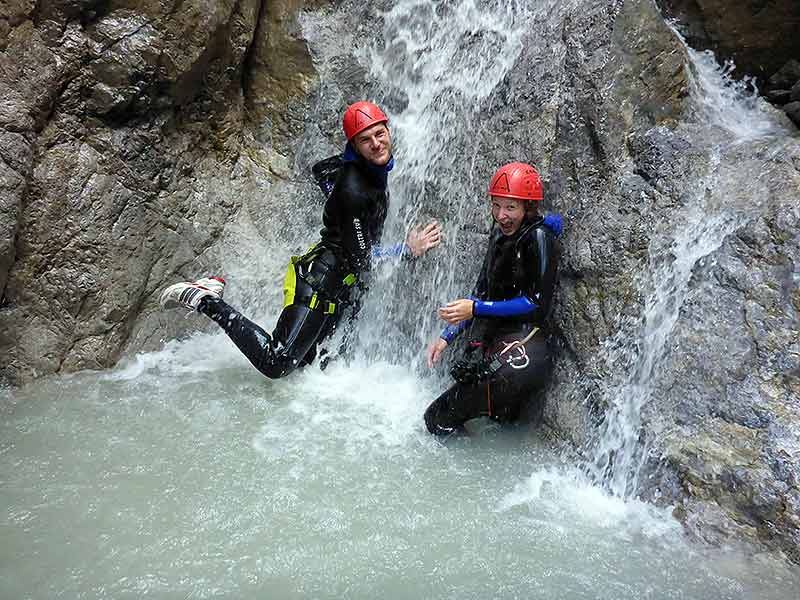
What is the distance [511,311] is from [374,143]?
177cm

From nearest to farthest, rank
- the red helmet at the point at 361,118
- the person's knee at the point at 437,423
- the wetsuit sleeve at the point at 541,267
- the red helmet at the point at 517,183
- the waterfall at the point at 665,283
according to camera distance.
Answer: the waterfall at the point at 665,283 → the wetsuit sleeve at the point at 541,267 → the red helmet at the point at 517,183 → the person's knee at the point at 437,423 → the red helmet at the point at 361,118

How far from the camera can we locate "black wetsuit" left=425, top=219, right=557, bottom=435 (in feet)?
13.2

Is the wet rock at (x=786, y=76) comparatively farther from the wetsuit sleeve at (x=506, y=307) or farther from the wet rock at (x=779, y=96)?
the wetsuit sleeve at (x=506, y=307)

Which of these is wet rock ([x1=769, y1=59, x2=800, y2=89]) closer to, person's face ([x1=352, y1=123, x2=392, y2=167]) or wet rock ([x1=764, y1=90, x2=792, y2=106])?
wet rock ([x1=764, y1=90, x2=792, y2=106])

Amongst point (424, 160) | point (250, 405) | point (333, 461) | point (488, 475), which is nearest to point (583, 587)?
point (488, 475)

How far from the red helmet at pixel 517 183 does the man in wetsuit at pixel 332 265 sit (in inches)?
41.1

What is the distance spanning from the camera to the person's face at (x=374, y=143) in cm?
474

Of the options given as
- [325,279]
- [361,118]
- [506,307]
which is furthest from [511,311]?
[361,118]

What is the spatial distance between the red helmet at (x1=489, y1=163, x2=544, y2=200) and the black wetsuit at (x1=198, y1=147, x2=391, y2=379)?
117 centimetres

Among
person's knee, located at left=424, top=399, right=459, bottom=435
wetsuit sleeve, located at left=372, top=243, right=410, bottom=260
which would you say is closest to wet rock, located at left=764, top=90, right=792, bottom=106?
Answer: wetsuit sleeve, located at left=372, top=243, right=410, bottom=260

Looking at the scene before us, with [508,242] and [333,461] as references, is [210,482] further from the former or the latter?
[508,242]

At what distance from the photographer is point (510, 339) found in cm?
419

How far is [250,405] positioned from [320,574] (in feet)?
5.95

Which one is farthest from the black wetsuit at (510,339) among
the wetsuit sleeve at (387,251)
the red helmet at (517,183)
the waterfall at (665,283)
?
the wetsuit sleeve at (387,251)
